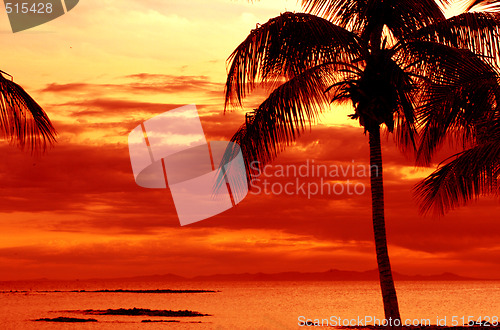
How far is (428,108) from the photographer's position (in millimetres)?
14789

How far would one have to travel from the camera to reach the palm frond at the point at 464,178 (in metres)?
13.3

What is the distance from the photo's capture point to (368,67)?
16.7m

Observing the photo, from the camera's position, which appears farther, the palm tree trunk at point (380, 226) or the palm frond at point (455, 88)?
the palm tree trunk at point (380, 226)

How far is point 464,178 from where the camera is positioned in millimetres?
15984

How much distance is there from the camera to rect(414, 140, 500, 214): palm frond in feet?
43.5

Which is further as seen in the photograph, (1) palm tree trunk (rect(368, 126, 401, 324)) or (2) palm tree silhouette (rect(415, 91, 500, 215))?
(1) palm tree trunk (rect(368, 126, 401, 324))

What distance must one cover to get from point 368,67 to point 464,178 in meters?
3.68

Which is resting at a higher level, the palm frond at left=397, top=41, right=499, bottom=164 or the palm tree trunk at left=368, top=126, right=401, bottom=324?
the palm frond at left=397, top=41, right=499, bottom=164

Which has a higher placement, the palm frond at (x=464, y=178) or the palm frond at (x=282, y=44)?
the palm frond at (x=282, y=44)

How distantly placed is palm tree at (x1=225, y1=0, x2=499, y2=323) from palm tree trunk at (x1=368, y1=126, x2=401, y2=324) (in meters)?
0.03

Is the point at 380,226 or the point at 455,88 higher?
the point at 455,88

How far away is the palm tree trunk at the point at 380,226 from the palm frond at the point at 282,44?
2.57 metres

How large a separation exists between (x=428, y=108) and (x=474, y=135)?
4195mm

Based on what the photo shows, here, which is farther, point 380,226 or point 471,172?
point 380,226
